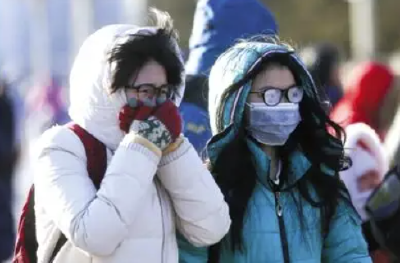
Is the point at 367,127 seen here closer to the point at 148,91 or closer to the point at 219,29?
the point at 219,29

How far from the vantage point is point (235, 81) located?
4.48 metres

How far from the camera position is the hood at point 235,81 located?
446 cm

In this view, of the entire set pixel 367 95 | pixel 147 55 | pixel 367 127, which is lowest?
pixel 367 95

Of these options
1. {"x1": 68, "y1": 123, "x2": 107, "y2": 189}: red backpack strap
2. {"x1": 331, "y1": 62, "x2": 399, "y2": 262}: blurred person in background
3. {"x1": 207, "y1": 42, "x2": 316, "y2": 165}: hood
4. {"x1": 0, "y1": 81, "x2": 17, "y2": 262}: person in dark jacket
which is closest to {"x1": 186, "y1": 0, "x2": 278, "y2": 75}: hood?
{"x1": 331, "y1": 62, "x2": 399, "y2": 262}: blurred person in background

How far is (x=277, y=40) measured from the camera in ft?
16.1

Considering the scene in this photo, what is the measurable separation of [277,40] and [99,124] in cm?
110

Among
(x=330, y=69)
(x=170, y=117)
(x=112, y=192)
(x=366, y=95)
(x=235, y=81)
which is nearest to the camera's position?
(x=112, y=192)

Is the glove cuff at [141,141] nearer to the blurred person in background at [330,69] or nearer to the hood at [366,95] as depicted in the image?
the hood at [366,95]

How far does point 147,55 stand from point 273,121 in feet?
1.88

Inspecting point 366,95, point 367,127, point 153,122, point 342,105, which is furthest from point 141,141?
point 342,105

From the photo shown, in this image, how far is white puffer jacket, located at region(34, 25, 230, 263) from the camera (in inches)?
153

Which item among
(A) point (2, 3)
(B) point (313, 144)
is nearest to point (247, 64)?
(B) point (313, 144)

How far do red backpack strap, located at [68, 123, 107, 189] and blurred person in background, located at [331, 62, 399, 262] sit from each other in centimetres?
151

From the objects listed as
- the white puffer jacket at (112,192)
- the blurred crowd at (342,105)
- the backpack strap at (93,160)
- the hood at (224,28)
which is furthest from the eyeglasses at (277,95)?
the hood at (224,28)
